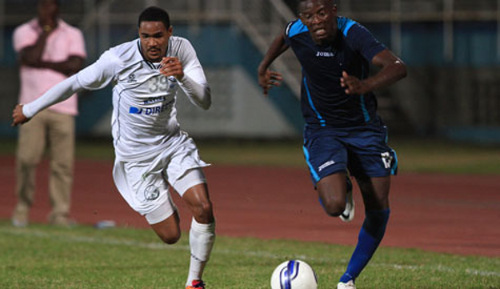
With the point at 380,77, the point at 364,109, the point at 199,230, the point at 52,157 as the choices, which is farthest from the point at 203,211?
the point at 52,157

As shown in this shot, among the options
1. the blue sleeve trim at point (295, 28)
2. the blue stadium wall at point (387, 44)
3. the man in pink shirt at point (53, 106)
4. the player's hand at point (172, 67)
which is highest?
the blue sleeve trim at point (295, 28)

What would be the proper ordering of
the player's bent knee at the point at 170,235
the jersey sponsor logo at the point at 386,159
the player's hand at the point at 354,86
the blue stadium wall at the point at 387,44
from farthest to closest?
the blue stadium wall at the point at 387,44 → the player's bent knee at the point at 170,235 → the jersey sponsor logo at the point at 386,159 → the player's hand at the point at 354,86

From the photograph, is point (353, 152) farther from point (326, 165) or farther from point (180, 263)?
point (180, 263)

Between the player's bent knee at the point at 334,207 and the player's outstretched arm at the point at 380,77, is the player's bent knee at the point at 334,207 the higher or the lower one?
the lower one

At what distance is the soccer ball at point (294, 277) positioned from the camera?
24.2 feet

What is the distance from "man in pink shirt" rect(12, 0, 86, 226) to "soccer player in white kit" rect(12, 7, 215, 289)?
479 centimetres

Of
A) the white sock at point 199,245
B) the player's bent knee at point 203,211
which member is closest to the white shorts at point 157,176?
the player's bent knee at point 203,211

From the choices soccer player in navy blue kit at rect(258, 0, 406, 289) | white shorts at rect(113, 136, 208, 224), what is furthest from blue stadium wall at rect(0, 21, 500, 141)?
soccer player in navy blue kit at rect(258, 0, 406, 289)

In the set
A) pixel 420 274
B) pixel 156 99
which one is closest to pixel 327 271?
pixel 420 274

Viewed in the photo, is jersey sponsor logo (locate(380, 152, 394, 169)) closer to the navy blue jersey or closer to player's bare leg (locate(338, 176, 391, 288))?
player's bare leg (locate(338, 176, 391, 288))

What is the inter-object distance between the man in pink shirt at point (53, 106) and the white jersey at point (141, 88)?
4.87 metres

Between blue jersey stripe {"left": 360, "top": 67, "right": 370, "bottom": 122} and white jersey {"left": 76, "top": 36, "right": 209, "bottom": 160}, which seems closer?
blue jersey stripe {"left": 360, "top": 67, "right": 370, "bottom": 122}

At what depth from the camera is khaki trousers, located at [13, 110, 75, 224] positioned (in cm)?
1319

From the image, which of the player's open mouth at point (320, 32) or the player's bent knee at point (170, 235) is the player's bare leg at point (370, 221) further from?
the player's bent knee at point (170, 235)
